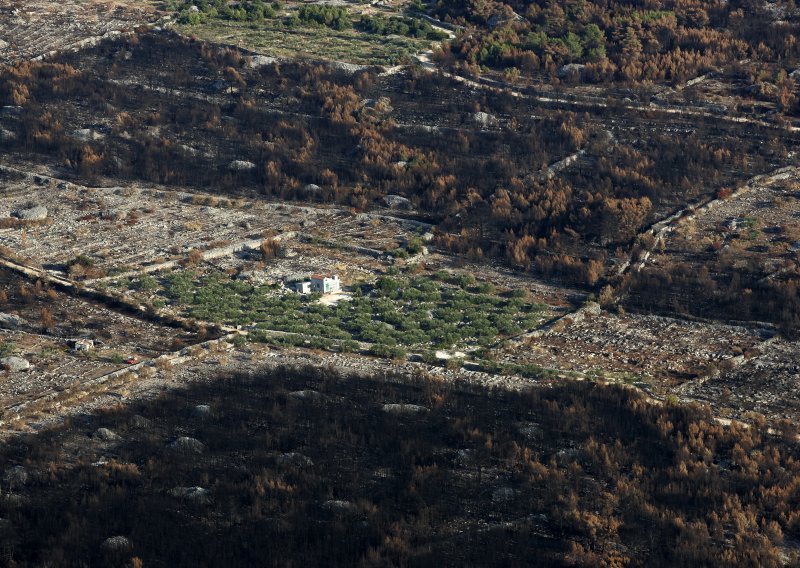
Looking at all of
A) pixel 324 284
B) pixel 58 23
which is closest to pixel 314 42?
pixel 58 23

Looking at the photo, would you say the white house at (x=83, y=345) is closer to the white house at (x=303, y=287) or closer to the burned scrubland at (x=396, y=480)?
the burned scrubland at (x=396, y=480)

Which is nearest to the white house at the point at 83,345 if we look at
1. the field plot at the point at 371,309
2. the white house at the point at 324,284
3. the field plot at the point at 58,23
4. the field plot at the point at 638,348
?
the field plot at the point at 371,309

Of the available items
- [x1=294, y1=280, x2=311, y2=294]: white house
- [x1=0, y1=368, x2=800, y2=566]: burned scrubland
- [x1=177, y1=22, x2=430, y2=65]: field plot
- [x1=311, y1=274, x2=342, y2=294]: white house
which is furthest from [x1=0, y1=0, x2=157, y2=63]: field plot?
[x1=0, y1=368, x2=800, y2=566]: burned scrubland

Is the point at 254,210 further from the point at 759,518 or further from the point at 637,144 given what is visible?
the point at 759,518

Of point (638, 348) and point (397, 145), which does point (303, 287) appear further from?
point (397, 145)

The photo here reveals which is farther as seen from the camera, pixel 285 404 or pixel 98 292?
pixel 98 292

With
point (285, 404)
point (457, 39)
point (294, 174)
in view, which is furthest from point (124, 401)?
point (457, 39)
